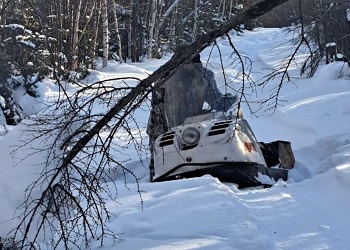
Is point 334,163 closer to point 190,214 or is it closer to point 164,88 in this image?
point 164,88

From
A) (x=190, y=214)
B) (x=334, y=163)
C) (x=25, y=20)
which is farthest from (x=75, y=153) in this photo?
(x=25, y=20)

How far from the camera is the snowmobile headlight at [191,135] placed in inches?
275

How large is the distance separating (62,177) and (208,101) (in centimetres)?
365

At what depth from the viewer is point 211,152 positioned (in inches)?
272

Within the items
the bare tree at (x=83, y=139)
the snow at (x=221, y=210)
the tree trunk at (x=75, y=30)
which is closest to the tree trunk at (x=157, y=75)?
the bare tree at (x=83, y=139)

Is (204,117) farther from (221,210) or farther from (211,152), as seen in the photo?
(221,210)

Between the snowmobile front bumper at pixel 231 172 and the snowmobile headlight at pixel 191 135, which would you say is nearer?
the snowmobile front bumper at pixel 231 172

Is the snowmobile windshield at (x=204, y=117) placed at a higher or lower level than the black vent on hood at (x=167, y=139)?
higher

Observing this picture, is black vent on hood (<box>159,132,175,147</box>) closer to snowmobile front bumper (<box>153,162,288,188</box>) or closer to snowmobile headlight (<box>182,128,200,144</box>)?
snowmobile headlight (<box>182,128,200,144</box>)

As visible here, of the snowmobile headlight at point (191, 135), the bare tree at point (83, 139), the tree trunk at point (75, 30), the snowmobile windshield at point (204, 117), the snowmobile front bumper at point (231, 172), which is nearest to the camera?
the bare tree at point (83, 139)

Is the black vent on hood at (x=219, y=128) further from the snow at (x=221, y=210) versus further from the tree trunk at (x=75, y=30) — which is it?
the tree trunk at (x=75, y=30)

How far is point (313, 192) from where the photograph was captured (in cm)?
659

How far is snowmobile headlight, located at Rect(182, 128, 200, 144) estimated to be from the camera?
22.9 feet

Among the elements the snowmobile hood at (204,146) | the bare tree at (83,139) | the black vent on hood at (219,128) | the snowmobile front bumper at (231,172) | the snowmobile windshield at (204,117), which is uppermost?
the bare tree at (83,139)
